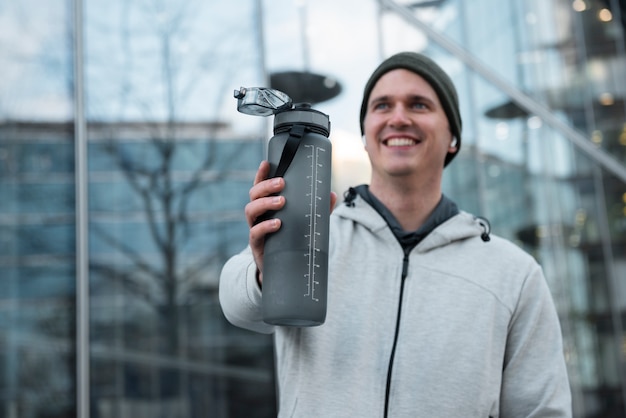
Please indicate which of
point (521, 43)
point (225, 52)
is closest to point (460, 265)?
point (225, 52)

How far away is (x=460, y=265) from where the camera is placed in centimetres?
181

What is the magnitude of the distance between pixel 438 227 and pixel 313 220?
0.60 m

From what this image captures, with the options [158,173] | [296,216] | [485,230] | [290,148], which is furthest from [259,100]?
[158,173]

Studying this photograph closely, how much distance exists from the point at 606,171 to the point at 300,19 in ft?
10.6

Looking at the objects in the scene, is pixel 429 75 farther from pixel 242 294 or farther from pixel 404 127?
pixel 242 294

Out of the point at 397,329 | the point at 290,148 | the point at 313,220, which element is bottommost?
the point at 397,329

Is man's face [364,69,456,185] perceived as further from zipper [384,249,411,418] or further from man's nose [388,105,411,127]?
zipper [384,249,411,418]

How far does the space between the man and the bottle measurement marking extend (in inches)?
4.3

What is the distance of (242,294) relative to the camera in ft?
5.27

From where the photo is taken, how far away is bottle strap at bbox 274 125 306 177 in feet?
4.48

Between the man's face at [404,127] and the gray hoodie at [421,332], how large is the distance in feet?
0.53

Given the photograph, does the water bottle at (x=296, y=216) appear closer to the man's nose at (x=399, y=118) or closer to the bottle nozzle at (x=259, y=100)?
the bottle nozzle at (x=259, y=100)

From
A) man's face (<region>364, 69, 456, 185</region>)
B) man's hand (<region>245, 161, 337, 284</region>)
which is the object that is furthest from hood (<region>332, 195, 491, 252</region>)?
man's hand (<region>245, 161, 337, 284</region>)

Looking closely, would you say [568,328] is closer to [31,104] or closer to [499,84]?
[499,84]
